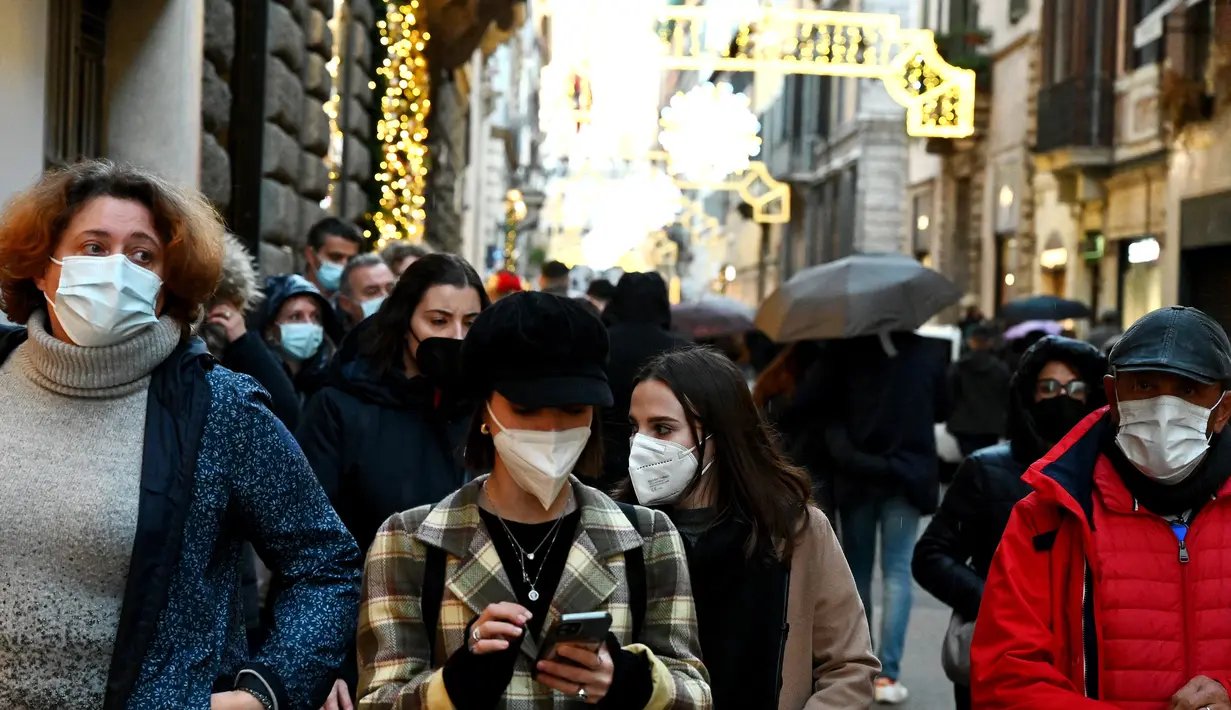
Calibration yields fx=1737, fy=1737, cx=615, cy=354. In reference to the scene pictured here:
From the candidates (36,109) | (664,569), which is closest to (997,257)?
(36,109)

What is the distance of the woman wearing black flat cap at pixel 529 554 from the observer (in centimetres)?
302

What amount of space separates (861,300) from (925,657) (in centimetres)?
208

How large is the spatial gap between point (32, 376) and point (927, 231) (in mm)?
34536

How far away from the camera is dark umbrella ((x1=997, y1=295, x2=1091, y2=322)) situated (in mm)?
18156

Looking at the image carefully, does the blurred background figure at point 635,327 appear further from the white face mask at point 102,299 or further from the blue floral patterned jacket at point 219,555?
the white face mask at point 102,299

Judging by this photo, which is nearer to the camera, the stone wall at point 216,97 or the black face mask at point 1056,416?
the black face mask at point 1056,416

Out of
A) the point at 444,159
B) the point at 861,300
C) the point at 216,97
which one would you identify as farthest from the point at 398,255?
the point at 444,159

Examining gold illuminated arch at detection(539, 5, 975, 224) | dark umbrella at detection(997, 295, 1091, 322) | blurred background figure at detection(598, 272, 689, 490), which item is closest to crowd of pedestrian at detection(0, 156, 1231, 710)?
blurred background figure at detection(598, 272, 689, 490)

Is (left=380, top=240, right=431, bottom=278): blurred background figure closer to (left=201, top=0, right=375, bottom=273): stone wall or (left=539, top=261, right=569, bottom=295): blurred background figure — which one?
(left=201, top=0, right=375, bottom=273): stone wall

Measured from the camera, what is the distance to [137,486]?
9.90ft

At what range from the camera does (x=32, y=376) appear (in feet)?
10.1

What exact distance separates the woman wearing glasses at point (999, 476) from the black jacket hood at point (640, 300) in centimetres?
266

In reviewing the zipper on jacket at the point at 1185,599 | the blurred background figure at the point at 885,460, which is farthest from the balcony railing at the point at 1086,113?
the zipper on jacket at the point at 1185,599

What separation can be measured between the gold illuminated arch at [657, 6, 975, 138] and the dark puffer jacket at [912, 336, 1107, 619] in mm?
18452
